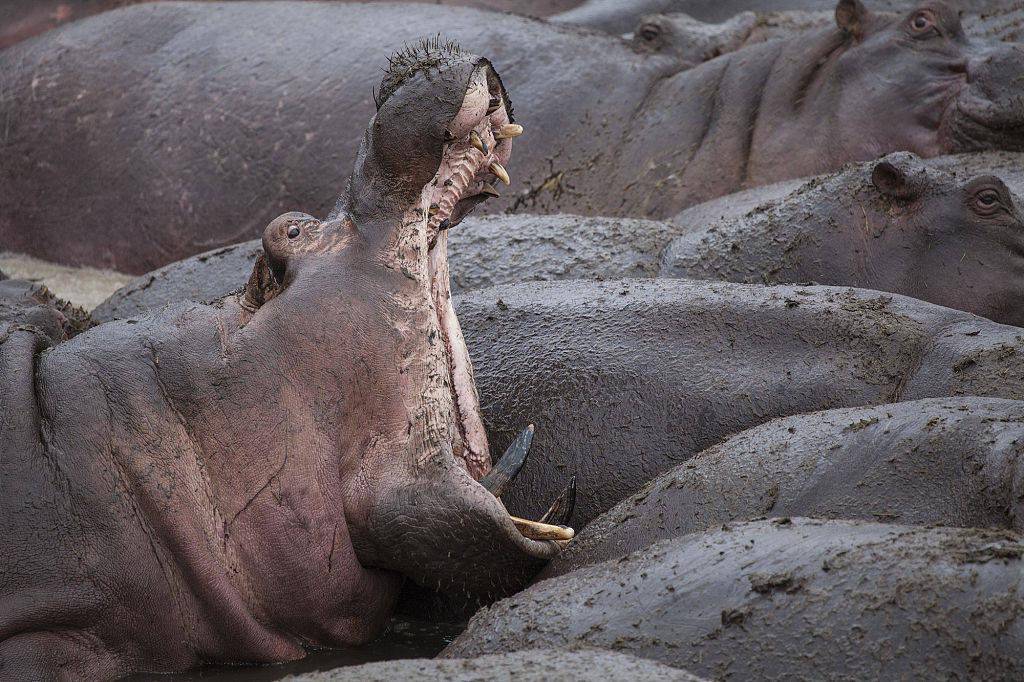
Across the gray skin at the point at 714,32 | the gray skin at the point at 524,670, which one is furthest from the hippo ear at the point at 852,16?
the gray skin at the point at 524,670

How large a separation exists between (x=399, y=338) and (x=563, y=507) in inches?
23.2

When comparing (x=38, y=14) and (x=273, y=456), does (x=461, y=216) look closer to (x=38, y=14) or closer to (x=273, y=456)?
(x=273, y=456)

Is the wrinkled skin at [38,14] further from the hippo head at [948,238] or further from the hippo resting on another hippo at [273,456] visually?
the hippo resting on another hippo at [273,456]

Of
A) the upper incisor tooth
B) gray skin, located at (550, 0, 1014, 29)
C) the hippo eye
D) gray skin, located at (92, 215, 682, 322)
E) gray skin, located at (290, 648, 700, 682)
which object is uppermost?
the upper incisor tooth

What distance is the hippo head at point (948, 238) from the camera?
4188 millimetres

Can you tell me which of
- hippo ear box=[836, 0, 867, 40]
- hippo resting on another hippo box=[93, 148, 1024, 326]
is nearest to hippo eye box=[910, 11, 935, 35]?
hippo ear box=[836, 0, 867, 40]

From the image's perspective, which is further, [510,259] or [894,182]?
[510,259]

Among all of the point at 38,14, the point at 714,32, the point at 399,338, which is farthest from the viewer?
the point at 38,14

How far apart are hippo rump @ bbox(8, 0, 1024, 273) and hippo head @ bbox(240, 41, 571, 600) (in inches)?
112

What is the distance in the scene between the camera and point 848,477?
3076mm

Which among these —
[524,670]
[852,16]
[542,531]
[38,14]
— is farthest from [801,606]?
[38,14]

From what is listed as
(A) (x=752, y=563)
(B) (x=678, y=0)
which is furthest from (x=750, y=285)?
(B) (x=678, y=0)

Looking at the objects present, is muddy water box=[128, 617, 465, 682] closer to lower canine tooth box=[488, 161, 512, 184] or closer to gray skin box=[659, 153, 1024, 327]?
lower canine tooth box=[488, 161, 512, 184]

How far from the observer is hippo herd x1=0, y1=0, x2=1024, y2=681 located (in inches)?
99.8
